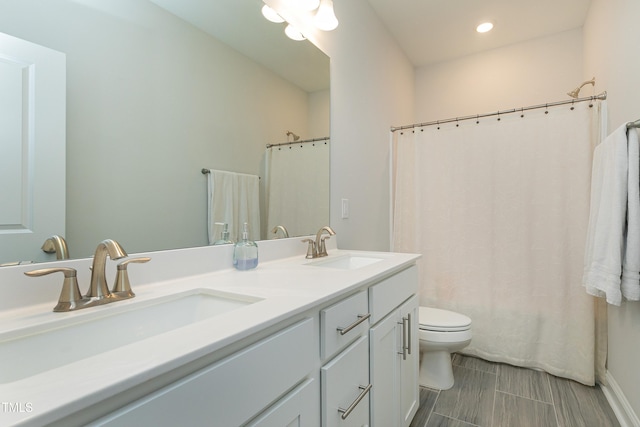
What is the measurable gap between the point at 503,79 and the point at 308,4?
6.84 feet

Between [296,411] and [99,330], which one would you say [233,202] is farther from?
[296,411]

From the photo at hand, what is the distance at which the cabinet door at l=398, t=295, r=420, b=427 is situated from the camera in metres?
1.34

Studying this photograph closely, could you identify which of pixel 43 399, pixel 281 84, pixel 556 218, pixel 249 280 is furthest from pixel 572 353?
pixel 43 399

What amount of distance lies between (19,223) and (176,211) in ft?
1.31

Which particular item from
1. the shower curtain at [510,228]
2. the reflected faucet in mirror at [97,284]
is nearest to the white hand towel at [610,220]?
the shower curtain at [510,228]

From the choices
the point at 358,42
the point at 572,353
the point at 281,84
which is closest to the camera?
the point at 281,84

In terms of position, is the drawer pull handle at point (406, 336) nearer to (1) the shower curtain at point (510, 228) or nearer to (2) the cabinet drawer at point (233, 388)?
(2) the cabinet drawer at point (233, 388)

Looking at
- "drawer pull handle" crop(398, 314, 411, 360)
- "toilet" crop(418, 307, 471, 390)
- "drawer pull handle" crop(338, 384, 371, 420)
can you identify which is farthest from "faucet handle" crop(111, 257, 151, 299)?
"toilet" crop(418, 307, 471, 390)

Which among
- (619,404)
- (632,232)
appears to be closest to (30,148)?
(632,232)

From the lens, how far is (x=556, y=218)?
197 cm

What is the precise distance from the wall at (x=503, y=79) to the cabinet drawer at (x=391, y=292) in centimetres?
207

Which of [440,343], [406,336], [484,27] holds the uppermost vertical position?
[484,27]

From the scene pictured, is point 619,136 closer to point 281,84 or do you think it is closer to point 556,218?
point 556,218

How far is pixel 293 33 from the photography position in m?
1.58
